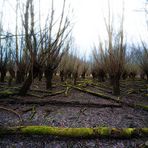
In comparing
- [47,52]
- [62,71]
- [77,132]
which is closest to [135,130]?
[77,132]

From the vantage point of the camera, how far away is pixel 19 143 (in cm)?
349

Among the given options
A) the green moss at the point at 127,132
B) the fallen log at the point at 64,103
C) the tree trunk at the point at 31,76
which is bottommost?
the green moss at the point at 127,132

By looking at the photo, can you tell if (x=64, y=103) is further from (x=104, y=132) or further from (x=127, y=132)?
(x=127, y=132)

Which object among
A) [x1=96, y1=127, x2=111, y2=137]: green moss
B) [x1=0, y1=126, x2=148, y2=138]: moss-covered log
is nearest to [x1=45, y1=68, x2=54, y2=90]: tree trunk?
[x1=0, y1=126, x2=148, y2=138]: moss-covered log

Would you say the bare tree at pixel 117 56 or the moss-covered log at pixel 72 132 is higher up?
the bare tree at pixel 117 56

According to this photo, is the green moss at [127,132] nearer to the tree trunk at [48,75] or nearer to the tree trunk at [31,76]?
the tree trunk at [31,76]

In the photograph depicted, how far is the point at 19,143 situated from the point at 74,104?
3.17 meters

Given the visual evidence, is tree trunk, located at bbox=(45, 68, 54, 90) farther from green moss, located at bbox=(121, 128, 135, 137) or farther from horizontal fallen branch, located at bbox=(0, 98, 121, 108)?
green moss, located at bbox=(121, 128, 135, 137)

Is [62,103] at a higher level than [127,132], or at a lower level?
higher

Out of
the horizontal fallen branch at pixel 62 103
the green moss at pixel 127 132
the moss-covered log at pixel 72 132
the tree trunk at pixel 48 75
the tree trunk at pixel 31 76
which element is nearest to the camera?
the moss-covered log at pixel 72 132

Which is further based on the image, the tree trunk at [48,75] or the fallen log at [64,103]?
the tree trunk at [48,75]

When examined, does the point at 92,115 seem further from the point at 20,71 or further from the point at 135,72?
the point at 135,72

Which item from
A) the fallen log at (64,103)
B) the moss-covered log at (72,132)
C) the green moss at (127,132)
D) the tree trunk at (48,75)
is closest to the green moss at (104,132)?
the moss-covered log at (72,132)

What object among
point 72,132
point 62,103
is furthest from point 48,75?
point 72,132
